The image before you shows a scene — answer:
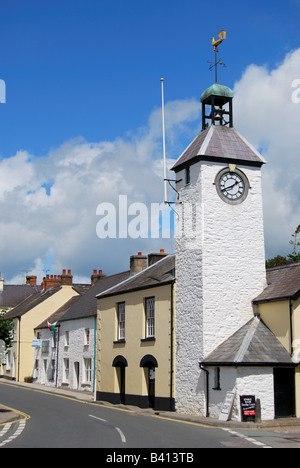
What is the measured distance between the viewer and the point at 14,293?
73.6 meters

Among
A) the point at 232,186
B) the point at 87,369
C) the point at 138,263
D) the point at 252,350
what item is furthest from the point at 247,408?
the point at 87,369

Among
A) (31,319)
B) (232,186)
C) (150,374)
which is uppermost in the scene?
(232,186)

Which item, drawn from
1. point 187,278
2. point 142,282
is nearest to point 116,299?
point 142,282

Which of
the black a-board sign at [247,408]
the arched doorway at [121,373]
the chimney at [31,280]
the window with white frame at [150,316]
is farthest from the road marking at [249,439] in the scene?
the chimney at [31,280]

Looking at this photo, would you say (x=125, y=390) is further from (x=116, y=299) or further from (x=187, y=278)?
(x=187, y=278)

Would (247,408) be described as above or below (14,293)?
below

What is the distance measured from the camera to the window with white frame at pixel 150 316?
29461 mm

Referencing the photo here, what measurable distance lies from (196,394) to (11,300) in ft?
169

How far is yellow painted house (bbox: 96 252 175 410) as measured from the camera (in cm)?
2778

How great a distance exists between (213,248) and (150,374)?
25.3 ft

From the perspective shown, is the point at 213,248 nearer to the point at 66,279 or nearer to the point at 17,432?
the point at 17,432

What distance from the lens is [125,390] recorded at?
1241 inches

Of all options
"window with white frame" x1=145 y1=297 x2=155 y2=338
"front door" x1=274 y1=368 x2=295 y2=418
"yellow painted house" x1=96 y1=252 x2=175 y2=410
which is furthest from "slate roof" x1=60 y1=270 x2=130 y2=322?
"front door" x1=274 y1=368 x2=295 y2=418

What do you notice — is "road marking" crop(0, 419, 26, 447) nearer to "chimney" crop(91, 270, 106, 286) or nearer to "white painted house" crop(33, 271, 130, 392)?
"white painted house" crop(33, 271, 130, 392)
